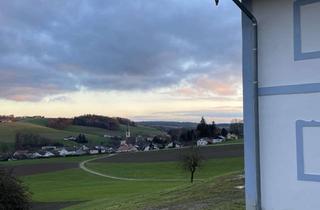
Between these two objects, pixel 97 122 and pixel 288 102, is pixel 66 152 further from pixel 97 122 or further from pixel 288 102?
pixel 288 102

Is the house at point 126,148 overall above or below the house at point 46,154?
above

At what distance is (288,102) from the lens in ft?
26.1

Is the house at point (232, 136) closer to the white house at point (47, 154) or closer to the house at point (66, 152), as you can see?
the house at point (66, 152)

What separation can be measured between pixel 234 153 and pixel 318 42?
7109 centimetres

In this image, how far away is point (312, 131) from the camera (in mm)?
A: 7668

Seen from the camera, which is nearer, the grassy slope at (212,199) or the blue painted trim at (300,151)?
the blue painted trim at (300,151)

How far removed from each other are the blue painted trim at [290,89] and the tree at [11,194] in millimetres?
14461

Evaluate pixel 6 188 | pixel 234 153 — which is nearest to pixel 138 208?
pixel 6 188

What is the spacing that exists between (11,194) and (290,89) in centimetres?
1521

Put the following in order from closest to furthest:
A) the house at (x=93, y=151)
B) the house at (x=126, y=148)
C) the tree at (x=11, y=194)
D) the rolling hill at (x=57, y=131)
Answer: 1. the tree at (x=11, y=194)
2. the house at (x=93, y=151)
3. the house at (x=126, y=148)
4. the rolling hill at (x=57, y=131)

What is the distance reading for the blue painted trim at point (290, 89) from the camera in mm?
7645

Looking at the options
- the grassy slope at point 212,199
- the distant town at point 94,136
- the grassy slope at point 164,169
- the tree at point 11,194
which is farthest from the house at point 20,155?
the grassy slope at point 212,199

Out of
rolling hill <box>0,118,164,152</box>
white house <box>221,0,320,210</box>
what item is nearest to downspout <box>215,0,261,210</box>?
white house <box>221,0,320,210</box>

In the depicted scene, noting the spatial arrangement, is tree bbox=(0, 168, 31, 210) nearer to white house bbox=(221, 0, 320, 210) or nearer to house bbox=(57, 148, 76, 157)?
white house bbox=(221, 0, 320, 210)
